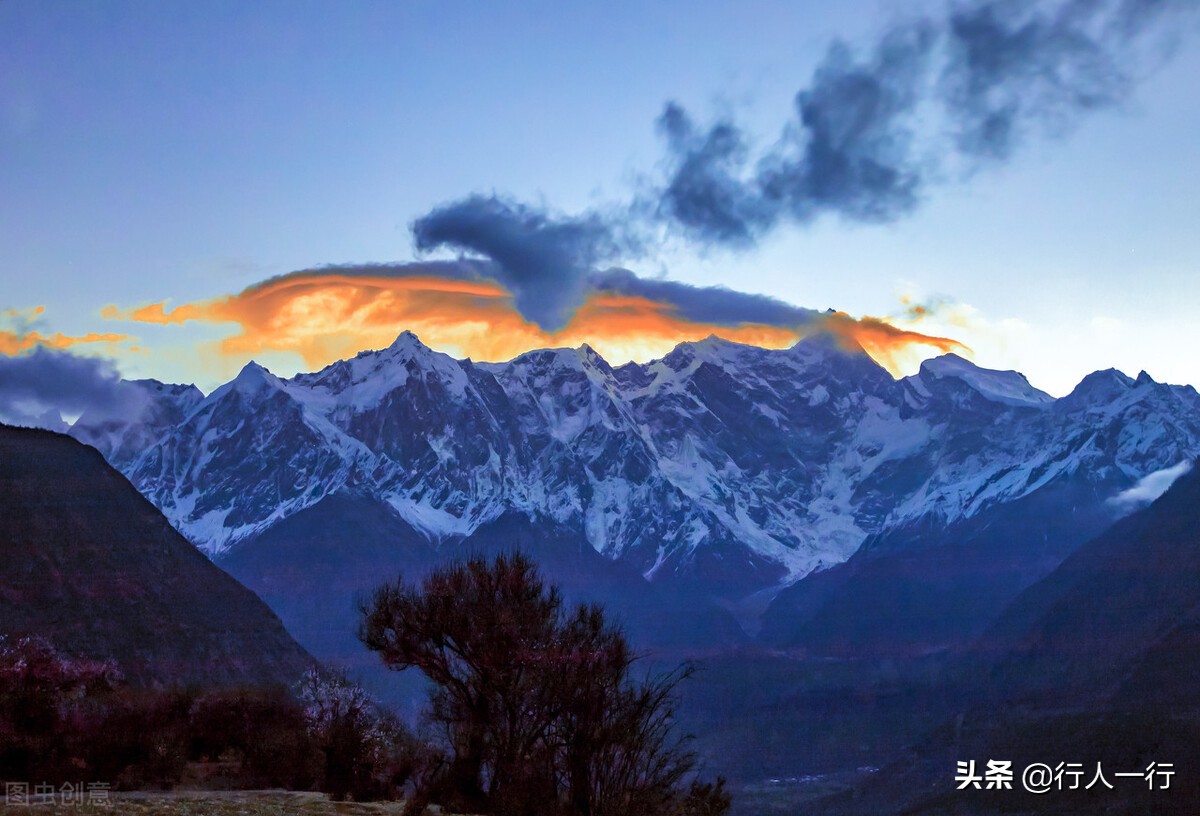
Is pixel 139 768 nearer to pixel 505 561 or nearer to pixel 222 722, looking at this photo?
pixel 222 722

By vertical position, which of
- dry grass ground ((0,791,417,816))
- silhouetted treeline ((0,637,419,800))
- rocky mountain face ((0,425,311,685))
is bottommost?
dry grass ground ((0,791,417,816))

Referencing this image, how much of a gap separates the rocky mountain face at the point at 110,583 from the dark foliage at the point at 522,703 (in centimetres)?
7417

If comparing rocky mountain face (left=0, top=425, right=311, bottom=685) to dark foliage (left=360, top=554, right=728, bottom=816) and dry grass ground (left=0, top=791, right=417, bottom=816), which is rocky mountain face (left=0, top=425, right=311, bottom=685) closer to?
dry grass ground (left=0, top=791, right=417, bottom=816)

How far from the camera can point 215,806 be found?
42.2m

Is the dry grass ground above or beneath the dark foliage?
beneath

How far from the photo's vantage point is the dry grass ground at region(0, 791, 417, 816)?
38.8 m

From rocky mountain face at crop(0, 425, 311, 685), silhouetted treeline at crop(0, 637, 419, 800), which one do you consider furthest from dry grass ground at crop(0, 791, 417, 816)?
rocky mountain face at crop(0, 425, 311, 685)

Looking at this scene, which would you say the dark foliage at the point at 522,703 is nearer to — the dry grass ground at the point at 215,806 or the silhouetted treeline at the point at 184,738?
the dry grass ground at the point at 215,806

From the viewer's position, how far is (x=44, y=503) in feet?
454

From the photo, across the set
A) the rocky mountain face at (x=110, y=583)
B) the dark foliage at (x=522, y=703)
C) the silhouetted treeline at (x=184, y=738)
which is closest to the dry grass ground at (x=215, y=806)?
the silhouetted treeline at (x=184, y=738)

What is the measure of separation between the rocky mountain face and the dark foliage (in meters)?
74.2

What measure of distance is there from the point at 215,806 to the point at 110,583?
99576 mm

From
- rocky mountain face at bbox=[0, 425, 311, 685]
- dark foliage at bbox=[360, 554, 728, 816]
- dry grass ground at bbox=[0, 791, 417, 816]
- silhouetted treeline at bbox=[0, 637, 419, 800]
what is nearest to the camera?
dry grass ground at bbox=[0, 791, 417, 816]

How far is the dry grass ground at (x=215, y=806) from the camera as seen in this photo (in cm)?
3875
